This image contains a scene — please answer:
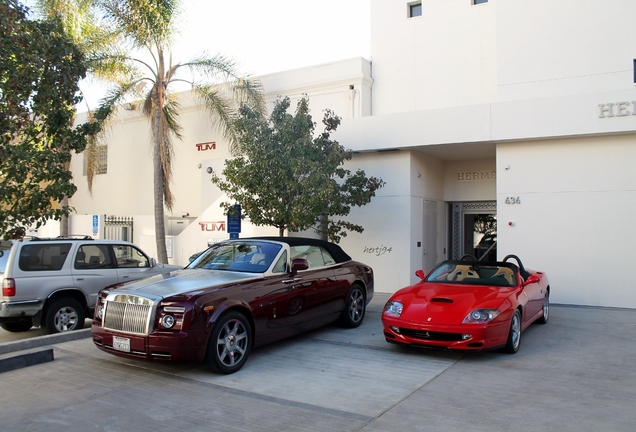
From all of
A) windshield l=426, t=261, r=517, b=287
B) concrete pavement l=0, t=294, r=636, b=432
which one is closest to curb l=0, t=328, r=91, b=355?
concrete pavement l=0, t=294, r=636, b=432

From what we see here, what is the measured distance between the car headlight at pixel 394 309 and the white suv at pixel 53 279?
5455 mm

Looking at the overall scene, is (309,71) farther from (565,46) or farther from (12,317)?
(12,317)

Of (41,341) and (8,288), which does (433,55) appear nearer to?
(8,288)

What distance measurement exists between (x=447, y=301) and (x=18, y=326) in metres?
7.31

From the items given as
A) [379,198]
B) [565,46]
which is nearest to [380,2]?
[565,46]

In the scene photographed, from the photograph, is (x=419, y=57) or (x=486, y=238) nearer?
(x=486, y=238)

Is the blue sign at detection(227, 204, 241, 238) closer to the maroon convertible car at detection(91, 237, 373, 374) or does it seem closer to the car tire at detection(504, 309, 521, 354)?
the maroon convertible car at detection(91, 237, 373, 374)

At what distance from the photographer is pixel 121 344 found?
A: 6617 millimetres

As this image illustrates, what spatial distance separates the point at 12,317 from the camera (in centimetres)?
890

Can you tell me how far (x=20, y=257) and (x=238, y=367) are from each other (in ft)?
15.4

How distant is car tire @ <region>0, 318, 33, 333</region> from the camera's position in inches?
370

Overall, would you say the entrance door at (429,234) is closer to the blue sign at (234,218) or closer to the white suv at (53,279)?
the blue sign at (234,218)

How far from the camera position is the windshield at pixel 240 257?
7945 millimetres

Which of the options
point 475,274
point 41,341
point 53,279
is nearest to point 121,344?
point 41,341
